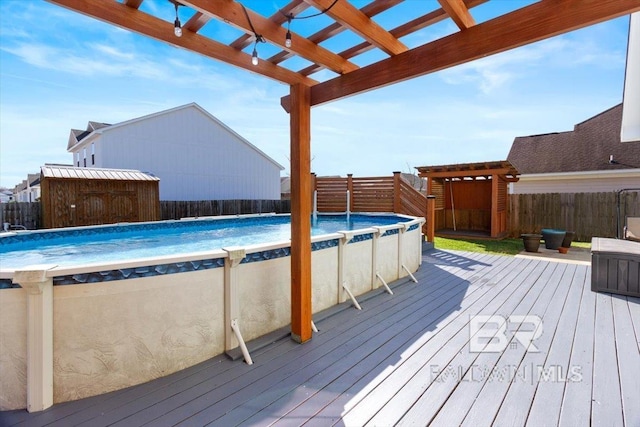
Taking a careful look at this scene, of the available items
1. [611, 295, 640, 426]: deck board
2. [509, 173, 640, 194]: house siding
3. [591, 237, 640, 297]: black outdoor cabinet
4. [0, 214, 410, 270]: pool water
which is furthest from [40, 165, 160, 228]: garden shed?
[509, 173, 640, 194]: house siding

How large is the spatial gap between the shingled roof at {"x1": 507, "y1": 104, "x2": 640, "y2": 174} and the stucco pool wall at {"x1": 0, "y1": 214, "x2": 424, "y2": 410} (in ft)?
41.9

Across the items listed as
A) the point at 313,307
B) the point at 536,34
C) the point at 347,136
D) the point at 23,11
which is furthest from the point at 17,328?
the point at 347,136

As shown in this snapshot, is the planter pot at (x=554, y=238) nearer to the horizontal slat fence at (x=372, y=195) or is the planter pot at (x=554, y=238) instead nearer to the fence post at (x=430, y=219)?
the fence post at (x=430, y=219)

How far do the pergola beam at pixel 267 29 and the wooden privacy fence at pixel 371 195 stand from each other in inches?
279

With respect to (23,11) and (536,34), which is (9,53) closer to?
(23,11)

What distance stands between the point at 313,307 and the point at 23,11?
609 centimetres

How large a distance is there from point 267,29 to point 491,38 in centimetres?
144

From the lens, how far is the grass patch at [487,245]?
7943 mm

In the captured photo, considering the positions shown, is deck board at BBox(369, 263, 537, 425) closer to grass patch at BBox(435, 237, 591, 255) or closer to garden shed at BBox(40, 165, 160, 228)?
grass patch at BBox(435, 237, 591, 255)

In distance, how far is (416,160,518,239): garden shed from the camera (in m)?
9.93

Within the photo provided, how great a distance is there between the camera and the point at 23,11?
4.61 meters

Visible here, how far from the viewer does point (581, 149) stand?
39.0ft

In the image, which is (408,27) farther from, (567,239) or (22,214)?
(22,214)

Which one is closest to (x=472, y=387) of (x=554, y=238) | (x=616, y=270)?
(x=616, y=270)
